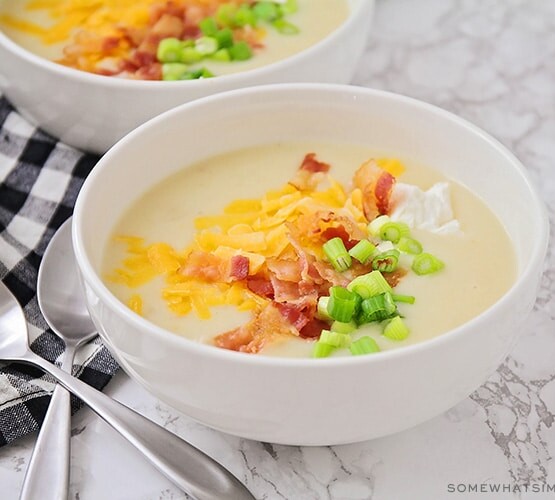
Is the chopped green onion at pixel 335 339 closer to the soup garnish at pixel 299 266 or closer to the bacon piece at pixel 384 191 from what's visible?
the soup garnish at pixel 299 266

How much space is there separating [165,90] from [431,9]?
106 centimetres

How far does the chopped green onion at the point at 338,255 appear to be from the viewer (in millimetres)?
1684

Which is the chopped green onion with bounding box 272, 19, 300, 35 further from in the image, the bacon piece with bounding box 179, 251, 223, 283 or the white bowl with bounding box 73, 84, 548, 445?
the bacon piece with bounding box 179, 251, 223, 283

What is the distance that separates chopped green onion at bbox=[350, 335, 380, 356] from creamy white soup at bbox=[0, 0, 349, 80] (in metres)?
0.97

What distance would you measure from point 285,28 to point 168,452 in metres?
1.27

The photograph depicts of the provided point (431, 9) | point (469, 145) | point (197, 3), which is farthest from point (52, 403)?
point (431, 9)

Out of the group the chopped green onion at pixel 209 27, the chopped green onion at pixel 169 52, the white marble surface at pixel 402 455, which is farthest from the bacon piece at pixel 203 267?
the chopped green onion at pixel 209 27

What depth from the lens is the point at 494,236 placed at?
179cm

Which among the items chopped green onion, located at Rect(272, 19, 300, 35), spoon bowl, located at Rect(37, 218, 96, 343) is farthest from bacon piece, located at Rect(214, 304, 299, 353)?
chopped green onion, located at Rect(272, 19, 300, 35)

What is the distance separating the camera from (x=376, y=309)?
1.56m

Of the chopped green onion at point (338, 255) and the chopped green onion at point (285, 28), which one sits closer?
the chopped green onion at point (338, 255)

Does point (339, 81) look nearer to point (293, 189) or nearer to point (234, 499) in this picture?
point (293, 189)

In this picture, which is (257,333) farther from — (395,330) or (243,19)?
(243,19)

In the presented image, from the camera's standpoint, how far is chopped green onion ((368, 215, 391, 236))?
5.79 feet
